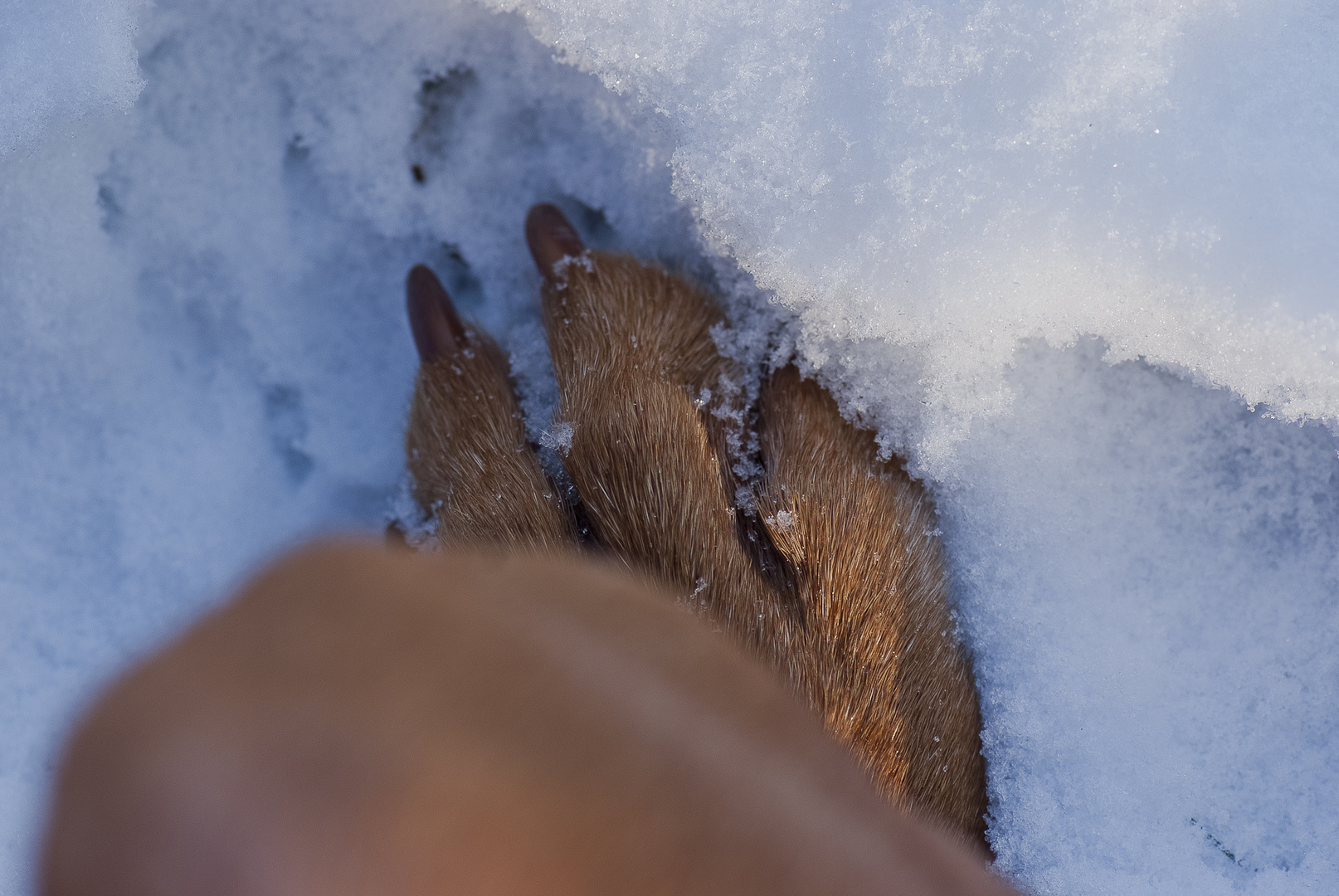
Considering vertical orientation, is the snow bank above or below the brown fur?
above

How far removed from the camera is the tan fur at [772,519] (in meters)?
0.87

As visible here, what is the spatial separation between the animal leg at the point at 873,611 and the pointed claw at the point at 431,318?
1.37ft

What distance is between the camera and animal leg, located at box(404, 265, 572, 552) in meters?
0.90

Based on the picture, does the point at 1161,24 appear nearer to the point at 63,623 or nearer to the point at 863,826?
the point at 863,826

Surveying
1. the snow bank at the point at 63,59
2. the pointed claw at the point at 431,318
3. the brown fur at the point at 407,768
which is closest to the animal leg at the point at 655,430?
the pointed claw at the point at 431,318

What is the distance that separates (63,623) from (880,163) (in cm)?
125

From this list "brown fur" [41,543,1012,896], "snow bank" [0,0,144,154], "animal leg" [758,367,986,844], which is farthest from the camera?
"snow bank" [0,0,144,154]

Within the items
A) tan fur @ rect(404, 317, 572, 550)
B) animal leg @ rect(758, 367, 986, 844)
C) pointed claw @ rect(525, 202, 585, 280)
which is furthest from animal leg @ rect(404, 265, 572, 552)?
animal leg @ rect(758, 367, 986, 844)

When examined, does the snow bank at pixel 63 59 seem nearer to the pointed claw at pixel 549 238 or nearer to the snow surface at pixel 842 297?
the snow surface at pixel 842 297

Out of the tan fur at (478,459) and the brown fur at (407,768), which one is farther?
the tan fur at (478,459)

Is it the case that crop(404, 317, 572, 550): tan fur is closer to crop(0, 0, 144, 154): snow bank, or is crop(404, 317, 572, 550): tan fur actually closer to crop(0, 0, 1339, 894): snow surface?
crop(0, 0, 1339, 894): snow surface

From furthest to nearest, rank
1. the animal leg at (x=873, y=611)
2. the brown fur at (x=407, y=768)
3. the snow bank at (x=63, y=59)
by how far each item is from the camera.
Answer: the snow bank at (x=63, y=59)
the animal leg at (x=873, y=611)
the brown fur at (x=407, y=768)

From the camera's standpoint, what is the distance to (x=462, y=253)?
3.94 ft

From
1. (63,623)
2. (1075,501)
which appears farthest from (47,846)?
(1075,501)
